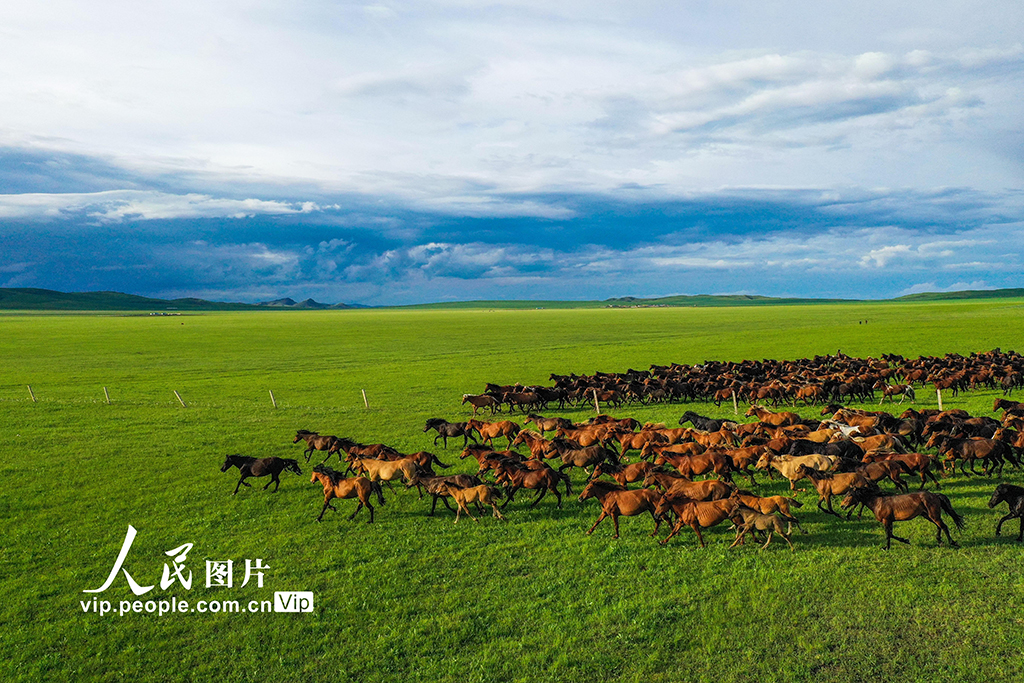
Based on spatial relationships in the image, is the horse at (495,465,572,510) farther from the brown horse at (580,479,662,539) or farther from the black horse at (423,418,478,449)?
the black horse at (423,418,478,449)

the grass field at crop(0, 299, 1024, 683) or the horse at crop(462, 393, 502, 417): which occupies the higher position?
the horse at crop(462, 393, 502, 417)

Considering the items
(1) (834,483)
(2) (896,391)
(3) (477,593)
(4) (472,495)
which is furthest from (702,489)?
(2) (896,391)

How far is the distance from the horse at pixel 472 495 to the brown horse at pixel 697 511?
348 centimetres

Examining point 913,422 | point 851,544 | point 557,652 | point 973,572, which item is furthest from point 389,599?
point 913,422

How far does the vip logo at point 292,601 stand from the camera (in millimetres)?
10023

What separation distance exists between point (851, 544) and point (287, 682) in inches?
386

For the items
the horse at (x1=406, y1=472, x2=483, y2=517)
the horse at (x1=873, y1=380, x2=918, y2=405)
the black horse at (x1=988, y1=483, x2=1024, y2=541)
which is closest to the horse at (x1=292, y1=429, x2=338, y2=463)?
the horse at (x1=406, y1=472, x2=483, y2=517)

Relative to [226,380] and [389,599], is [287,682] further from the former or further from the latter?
[226,380]

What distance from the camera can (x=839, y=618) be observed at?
29.8ft

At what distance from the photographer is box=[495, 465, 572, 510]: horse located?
554 inches

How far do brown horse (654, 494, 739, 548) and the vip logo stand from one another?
6434 millimetres

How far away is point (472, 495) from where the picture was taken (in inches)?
534

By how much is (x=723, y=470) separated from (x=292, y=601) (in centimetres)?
983

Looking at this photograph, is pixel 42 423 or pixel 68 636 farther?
pixel 42 423
